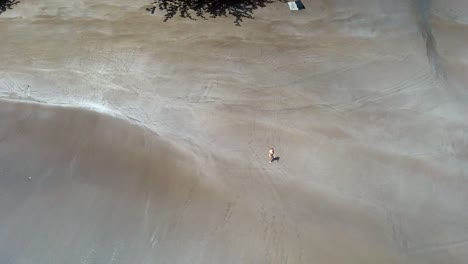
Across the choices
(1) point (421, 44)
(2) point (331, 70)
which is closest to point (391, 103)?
(2) point (331, 70)

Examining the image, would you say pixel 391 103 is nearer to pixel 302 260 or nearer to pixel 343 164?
pixel 343 164

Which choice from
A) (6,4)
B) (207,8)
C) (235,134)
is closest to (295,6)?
(207,8)

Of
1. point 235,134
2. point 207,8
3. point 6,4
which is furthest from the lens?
point 6,4

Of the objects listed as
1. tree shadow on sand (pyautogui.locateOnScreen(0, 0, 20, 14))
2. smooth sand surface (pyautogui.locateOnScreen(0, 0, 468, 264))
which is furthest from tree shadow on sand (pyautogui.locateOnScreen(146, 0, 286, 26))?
tree shadow on sand (pyautogui.locateOnScreen(0, 0, 20, 14))

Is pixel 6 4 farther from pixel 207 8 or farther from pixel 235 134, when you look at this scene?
pixel 235 134

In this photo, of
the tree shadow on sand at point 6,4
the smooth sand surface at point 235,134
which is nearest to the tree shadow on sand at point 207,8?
the smooth sand surface at point 235,134

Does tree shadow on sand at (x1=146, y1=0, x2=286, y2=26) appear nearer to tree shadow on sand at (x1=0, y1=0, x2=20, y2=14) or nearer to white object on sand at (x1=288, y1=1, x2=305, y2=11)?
white object on sand at (x1=288, y1=1, x2=305, y2=11)

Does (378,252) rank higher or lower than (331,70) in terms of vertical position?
lower
